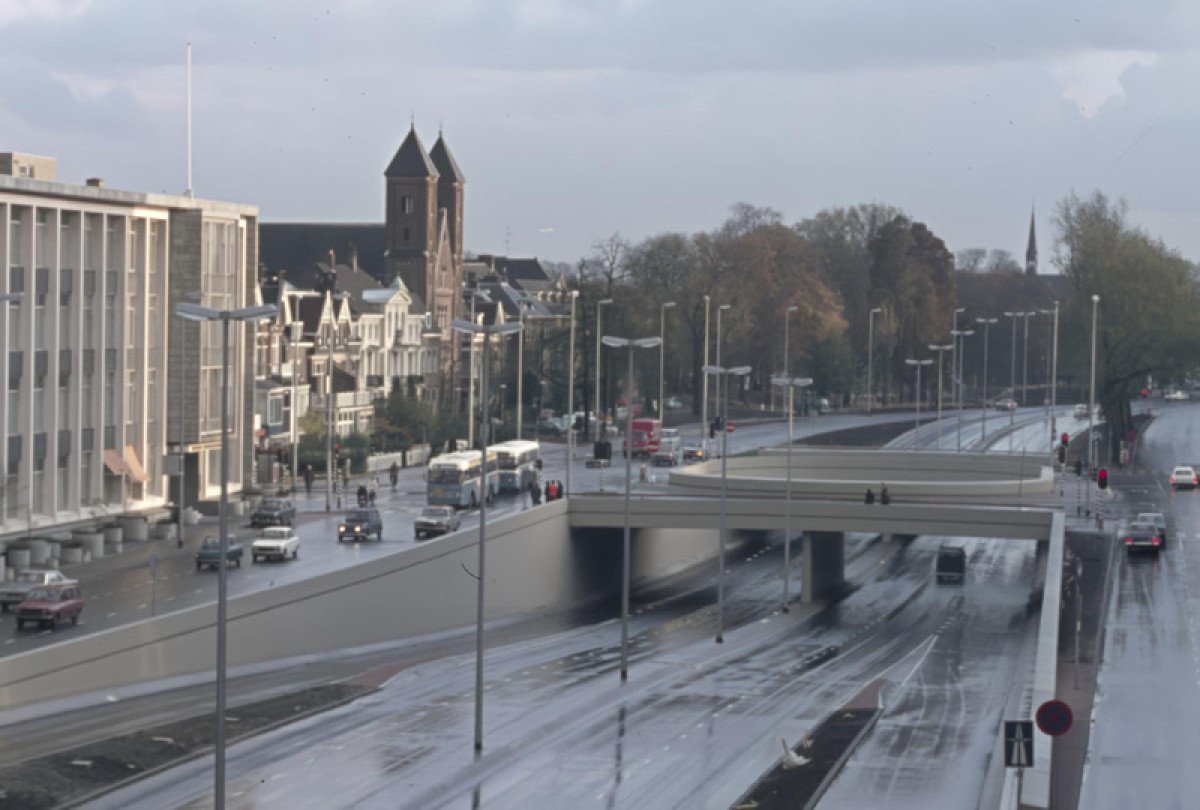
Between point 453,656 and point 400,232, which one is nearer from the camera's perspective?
point 453,656

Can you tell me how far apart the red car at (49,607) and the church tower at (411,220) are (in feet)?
292

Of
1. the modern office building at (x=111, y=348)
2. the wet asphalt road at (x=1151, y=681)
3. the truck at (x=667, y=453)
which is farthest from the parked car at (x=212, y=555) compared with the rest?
the truck at (x=667, y=453)

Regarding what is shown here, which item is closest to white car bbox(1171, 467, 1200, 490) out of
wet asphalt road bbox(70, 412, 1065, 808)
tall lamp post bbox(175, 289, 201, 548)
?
wet asphalt road bbox(70, 412, 1065, 808)

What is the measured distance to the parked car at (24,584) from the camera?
A: 4803cm

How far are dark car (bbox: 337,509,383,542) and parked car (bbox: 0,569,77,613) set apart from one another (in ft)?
51.8

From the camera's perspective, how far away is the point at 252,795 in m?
35.4

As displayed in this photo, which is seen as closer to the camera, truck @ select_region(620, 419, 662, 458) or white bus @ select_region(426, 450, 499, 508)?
white bus @ select_region(426, 450, 499, 508)

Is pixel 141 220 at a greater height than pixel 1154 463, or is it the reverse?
pixel 141 220

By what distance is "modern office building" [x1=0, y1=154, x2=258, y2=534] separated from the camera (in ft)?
196

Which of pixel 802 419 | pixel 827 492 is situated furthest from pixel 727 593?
pixel 802 419

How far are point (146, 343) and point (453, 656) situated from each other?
20.4 m

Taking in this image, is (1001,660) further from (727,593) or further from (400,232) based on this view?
(400,232)

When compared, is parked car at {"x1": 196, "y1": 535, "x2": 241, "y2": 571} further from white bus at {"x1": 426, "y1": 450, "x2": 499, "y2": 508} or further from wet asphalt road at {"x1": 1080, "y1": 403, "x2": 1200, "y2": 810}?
wet asphalt road at {"x1": 1080, "y1": 403, "x2": 1200, "y2": 810}

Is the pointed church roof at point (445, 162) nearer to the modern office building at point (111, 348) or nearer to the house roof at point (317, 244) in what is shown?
the house roof at point (317, 244)
